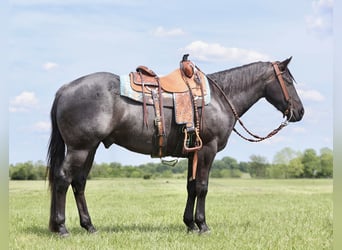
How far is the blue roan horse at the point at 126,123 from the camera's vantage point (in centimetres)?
679

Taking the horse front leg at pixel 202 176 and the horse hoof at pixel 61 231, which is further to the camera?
the horse front leg at pixel 202 176

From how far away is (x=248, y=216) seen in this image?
9438 mm

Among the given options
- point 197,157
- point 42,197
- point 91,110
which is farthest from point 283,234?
point 42,197

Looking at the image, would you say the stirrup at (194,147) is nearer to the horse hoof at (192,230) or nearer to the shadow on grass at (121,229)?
the horse hoof at (192,230)

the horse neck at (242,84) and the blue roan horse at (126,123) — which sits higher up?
the horse neck at (242,84)

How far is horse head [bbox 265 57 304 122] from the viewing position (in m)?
7.98

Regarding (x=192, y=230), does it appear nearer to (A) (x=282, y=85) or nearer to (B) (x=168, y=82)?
(B) (x=168, y=82)

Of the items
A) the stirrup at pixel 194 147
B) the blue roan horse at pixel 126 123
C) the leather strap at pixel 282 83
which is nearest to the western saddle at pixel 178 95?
the stirrup at pixel 194 147

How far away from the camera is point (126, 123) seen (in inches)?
272

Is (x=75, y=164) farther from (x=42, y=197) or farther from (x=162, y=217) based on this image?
(x=42, y=197)

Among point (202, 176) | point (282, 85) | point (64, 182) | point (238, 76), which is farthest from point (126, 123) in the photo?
point (282, 85)

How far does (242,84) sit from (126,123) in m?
2.24

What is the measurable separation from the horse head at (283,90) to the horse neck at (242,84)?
0.16m


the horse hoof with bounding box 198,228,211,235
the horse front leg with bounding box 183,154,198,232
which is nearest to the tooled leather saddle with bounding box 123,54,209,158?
the horse front leg with bounding box 183,154,198,232
